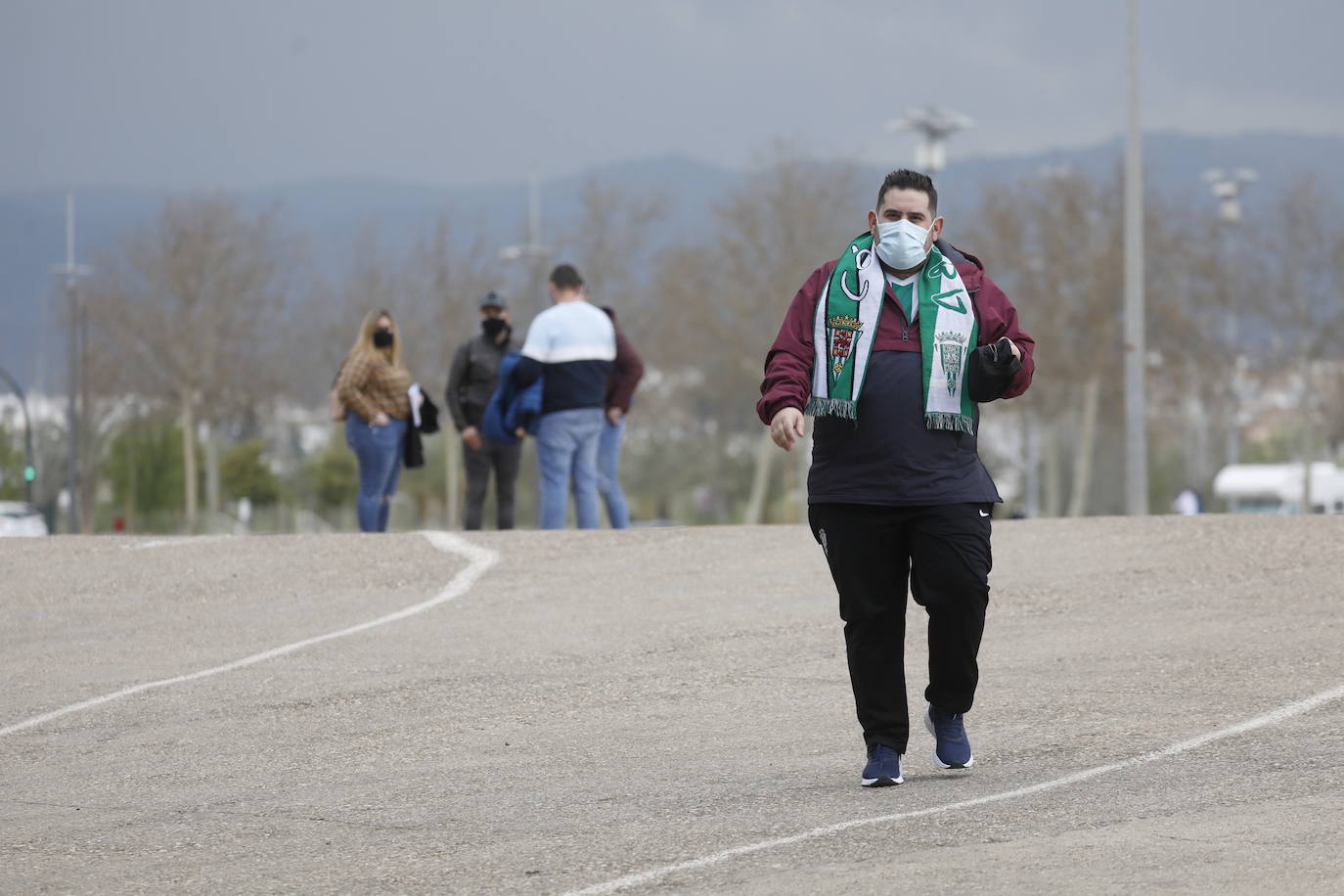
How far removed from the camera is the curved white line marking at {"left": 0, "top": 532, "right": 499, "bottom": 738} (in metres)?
8.83

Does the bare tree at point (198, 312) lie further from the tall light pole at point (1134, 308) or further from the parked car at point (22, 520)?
the tall light pole at point (1134, 308)

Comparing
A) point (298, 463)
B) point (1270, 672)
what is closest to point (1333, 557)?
point (1270, 672)

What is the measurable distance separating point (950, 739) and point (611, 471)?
29.5 feet

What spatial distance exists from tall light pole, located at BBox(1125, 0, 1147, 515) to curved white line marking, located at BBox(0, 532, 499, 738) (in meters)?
16.0

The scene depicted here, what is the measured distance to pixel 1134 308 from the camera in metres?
30.4

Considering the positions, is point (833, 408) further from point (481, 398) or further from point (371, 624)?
point (481, 398)

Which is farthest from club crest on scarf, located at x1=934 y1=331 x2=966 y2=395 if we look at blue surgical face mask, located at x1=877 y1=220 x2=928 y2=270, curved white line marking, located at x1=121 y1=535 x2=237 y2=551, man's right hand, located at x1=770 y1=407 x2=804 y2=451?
curved white line marking, located at x1=121 y1=535 x2=237 y2=551

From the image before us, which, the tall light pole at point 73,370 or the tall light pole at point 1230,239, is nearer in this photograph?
the tall light pole at point 1230,239

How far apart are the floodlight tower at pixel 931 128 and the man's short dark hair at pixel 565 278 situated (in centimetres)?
3245

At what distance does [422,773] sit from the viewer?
281 inches

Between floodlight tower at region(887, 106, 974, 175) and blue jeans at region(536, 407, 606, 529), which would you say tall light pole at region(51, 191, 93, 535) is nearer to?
floodlight tower at region(887, 106, 974, 175)

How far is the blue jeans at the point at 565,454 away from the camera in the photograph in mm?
14391

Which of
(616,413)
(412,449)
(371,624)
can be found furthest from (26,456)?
(371,624)

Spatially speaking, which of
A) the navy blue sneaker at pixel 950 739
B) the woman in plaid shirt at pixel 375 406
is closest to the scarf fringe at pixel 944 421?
the navy blue sneaker at pixel 950 739
